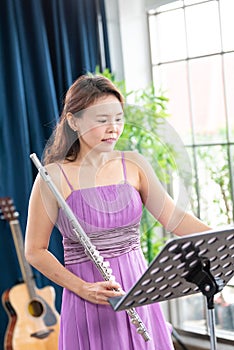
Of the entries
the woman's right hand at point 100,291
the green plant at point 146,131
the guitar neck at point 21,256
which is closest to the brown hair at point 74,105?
the woman's right hand at point 100,291

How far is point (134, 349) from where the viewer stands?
2.18m

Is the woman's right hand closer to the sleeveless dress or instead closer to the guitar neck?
the sleeveless dress

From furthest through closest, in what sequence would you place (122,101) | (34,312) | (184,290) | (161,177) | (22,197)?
(22,197) < (34,312) < (161,177) < (122,101) < (184,290)

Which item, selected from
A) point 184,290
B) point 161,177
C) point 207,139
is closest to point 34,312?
point 161,177

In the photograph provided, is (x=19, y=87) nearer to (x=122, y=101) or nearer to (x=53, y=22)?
(x=53, y=22)

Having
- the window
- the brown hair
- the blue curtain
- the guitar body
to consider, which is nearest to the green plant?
the window

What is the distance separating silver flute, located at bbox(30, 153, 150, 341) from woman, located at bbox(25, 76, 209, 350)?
0.18 feet

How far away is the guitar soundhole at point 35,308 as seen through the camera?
3.58 meters

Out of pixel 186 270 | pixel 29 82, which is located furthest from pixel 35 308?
pixel 186 270

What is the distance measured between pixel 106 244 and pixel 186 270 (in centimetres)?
49

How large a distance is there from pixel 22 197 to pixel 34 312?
A: 65 centimetres

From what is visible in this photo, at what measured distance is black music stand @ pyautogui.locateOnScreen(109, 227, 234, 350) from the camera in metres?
1.63

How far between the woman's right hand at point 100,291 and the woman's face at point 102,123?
41 cm

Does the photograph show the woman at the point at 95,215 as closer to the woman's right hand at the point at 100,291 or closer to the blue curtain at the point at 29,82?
the woman's right hand at the point at 100,291
